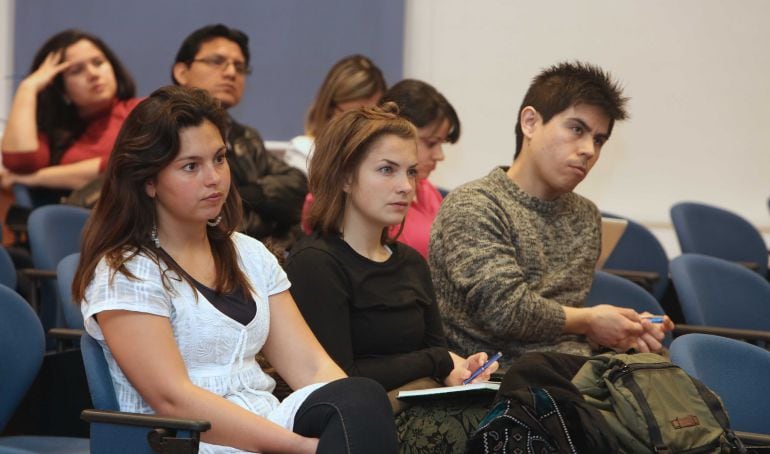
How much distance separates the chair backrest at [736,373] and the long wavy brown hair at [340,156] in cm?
84

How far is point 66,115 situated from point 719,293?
112 inches

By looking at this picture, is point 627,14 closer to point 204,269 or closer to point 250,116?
point 250,116

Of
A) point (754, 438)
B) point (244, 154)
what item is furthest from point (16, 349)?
point (244, 154)

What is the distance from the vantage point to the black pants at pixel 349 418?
216cm

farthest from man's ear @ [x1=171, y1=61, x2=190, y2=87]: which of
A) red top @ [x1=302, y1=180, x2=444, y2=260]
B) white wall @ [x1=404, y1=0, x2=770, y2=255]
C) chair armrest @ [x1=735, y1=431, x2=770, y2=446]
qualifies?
chair armrest @ [x1=735, y1=431, x2=770, y2=446]

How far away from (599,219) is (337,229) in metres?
0.89

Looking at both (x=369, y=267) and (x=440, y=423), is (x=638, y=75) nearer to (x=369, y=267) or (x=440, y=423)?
(x=369, y=267)

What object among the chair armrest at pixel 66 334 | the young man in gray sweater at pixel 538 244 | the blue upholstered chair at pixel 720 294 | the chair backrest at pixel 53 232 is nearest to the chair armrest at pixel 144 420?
the chair armrest at pixel 66 334

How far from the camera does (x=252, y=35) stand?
5680 mm

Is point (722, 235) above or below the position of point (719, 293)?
below

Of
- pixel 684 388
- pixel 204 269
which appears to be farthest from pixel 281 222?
pixel 684 388

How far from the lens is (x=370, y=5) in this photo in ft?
18.4

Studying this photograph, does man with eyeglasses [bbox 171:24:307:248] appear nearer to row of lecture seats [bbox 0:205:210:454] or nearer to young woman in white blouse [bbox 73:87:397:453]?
row of lecture seats [bbox 0:205:210:454]

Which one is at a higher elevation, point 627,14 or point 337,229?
point 627,14
